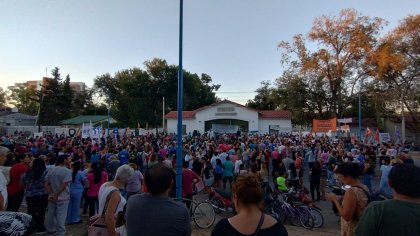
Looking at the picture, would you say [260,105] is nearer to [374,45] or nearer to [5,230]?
[374,45]

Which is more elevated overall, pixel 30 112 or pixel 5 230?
pixel 30 112

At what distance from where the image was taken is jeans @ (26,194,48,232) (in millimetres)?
7457

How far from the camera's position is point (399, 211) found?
8.34ft

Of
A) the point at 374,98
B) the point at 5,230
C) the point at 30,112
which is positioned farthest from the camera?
the point at 30,112

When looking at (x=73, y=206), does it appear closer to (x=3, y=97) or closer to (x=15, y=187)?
(x=15, y=187)

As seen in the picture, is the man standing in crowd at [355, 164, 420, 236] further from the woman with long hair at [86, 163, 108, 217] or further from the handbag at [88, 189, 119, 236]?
the woman with long hair at [86, 163, 108, 217]

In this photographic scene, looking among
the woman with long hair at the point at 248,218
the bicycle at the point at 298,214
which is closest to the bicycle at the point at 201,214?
Result: the bicycle at the point at 298,214

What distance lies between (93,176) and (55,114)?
205 ft

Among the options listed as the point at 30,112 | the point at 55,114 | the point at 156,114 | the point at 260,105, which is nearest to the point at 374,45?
the point at 260,105

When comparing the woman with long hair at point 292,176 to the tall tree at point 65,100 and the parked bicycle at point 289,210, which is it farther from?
the tall tree at point 65,100

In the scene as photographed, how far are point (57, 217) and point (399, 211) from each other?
710 centimetres

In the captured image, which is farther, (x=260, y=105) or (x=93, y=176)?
(x=260, y=105)

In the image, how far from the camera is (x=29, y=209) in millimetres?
7523

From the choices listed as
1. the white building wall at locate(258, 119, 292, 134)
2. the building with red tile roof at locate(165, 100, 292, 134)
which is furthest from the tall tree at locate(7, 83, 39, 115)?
the white building wall at locate(258, 119, 292, 134)
